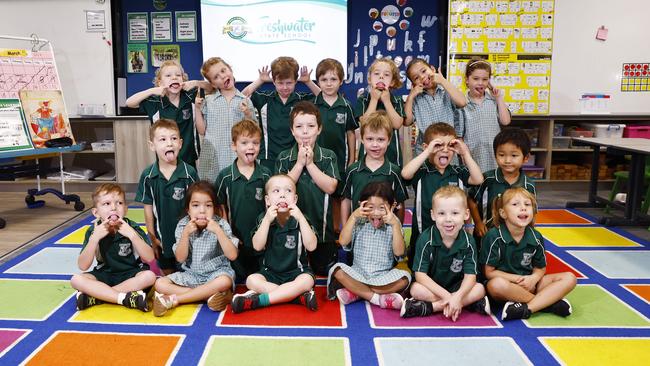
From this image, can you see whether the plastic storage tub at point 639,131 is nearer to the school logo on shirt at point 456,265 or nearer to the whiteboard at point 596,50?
the whiteboard at point 596,50

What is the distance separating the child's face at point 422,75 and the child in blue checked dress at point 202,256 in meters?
1.41

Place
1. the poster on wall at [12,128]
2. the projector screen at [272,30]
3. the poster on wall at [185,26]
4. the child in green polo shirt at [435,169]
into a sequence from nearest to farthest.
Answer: the child in green polo shirt at [435,169], the poster on wall at [12,128], the projector screen at [272,30], the poster on wall at [185,26]

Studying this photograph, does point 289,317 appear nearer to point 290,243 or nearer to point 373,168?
point 290,243

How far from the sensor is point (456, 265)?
2326 mm

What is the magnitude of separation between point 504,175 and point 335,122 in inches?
41.4

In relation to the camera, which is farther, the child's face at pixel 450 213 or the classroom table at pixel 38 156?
the classroom table at pixel 38 156

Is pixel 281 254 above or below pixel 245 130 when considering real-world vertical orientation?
below

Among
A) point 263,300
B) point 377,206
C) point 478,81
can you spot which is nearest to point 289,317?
point 263,300

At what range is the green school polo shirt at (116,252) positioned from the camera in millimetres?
Result: 2439

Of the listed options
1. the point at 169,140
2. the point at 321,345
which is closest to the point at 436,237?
the point at 321,345

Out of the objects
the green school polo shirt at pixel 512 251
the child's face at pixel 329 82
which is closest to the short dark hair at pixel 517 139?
the green school polo shirt at pixel 512 251

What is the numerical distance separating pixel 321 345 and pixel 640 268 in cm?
206

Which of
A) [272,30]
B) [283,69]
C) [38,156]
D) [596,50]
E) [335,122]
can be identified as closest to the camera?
[283,69]

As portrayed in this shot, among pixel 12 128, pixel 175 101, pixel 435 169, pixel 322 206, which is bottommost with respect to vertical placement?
pixel 322 206
